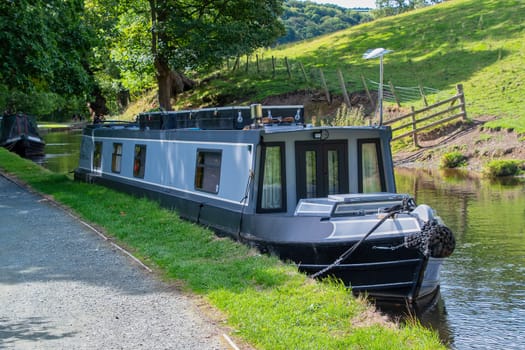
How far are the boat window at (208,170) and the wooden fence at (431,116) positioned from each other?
44.4 ft

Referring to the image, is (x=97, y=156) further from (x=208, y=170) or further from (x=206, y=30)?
(x=206, y=30)

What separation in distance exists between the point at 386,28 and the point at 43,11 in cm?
3108

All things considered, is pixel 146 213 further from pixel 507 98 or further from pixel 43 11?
pixel 507 98

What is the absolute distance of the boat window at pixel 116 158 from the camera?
18125 millimetres

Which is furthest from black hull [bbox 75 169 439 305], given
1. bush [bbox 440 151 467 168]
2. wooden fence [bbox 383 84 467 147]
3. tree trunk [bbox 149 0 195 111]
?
tree trunk [bbox 149 0 195 111]

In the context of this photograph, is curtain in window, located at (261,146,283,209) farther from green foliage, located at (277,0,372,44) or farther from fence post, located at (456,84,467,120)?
green foliage, located at (277,0,372,44)

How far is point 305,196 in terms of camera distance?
11.1m

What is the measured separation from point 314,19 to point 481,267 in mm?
121984

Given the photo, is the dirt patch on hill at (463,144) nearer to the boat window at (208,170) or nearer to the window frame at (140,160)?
the window frame at (140,160)

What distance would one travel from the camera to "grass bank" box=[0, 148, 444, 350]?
6.76 metres

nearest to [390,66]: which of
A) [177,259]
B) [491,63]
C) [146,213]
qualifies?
[491,63]

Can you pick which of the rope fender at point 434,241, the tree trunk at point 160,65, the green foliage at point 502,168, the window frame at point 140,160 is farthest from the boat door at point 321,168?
the tree trunk at point 160,65

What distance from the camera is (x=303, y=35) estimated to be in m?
115

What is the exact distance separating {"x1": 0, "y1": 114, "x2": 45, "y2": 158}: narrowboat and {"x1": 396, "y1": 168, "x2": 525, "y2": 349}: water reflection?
80.2 feet
